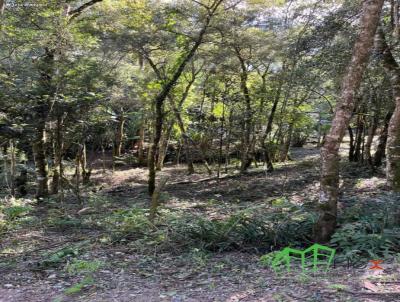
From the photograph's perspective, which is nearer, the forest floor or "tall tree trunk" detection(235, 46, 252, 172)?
the forest floor

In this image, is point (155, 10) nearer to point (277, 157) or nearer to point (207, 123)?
point (207, 123)

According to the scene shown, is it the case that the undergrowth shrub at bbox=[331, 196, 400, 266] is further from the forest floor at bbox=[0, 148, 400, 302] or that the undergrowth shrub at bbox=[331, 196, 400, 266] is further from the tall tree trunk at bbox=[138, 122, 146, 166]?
the tall tree trunk at bbox=[138, 122, 146, 166]

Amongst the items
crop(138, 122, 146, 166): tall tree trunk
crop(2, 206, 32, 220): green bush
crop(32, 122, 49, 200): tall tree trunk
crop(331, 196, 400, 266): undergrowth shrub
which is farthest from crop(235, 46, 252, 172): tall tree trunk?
crop(2, 206, 32, 220): green bush

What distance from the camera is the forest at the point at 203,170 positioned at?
4227mm

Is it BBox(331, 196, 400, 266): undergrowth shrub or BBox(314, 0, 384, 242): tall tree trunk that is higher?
BBox(314, 0, 384, 242): tall tree trunk

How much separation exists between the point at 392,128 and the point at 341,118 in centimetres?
282

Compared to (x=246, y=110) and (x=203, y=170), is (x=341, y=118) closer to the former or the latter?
(x=246, y=110)

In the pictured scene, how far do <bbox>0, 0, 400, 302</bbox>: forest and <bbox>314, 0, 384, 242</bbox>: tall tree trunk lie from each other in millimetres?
17

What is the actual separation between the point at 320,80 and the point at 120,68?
→ 21.6 ft

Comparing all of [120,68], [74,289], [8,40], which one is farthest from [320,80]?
[74,289]

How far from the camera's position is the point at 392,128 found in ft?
22.2

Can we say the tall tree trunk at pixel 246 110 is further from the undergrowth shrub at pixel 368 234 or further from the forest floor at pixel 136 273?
the undergrowth shrub at pixel 368 234

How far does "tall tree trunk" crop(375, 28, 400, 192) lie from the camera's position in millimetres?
6445

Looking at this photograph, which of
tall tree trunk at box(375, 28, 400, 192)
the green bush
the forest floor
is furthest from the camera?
the green bush
